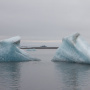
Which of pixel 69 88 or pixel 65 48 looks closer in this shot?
pixel 69 88

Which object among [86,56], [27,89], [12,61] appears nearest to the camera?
[27,89]

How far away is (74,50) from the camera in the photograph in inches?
918

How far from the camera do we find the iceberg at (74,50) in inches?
888

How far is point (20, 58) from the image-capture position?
83.5 feet

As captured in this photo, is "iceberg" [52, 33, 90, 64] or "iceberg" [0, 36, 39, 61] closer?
"iceberg" [52, 33, 90, 64]

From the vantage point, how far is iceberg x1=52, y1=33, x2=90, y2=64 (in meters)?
22.5

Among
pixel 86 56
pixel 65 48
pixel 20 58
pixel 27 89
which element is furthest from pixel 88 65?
pixel 27 89

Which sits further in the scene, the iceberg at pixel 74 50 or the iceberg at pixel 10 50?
the iceberg at pixel 10 50

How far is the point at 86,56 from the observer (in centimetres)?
2203

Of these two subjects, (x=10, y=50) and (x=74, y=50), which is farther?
(x=10, y=50)

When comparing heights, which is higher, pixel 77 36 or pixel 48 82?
pixel 77 36

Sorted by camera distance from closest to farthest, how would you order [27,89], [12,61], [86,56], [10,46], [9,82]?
[27,89] < [9,82] < [86,56] < [10,46] < [12,61]

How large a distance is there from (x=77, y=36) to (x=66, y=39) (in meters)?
1.07

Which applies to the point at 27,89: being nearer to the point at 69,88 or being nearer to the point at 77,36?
the point at 69,88
